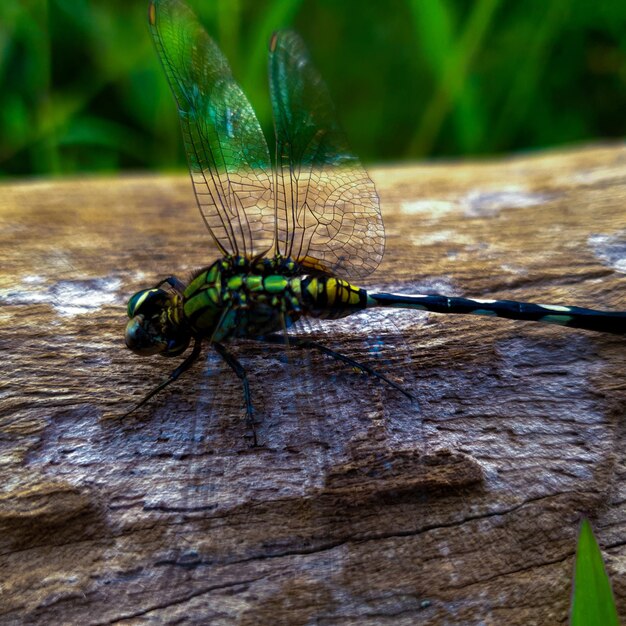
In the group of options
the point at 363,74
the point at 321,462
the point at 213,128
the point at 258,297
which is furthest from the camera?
the point at 363,74

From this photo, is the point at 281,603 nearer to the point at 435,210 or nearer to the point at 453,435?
the point at 453,435

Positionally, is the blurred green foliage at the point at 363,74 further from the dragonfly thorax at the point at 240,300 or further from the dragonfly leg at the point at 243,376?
the dragonfly leg at the point at 243,376

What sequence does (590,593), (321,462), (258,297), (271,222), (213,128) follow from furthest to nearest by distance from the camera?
(271,222)
(213,128)
(258,297)
(321,462)
(590,593)

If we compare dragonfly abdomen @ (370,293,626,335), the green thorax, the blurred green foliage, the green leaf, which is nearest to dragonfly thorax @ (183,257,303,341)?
the green thorax

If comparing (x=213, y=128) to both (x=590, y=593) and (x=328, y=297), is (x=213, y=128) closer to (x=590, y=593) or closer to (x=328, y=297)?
(x=328, y=297)

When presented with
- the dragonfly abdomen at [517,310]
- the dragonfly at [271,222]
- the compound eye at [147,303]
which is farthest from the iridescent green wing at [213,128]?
the dragonfly abdomen at [517,310]

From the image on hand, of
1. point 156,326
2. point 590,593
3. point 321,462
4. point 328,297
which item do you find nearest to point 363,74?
point 328,297
